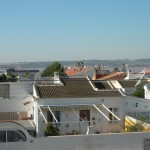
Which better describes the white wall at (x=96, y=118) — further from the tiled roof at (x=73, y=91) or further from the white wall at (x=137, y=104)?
the white wall at (x=137, y=104)

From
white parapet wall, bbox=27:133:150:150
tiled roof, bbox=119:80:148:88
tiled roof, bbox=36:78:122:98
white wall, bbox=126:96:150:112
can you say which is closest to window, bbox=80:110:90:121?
tiled roof, bbox=36:78:122:98

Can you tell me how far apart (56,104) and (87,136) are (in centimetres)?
810

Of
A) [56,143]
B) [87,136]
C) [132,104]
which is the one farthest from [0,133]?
[132,104]

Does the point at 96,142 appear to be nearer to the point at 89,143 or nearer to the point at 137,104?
the point at 89,143

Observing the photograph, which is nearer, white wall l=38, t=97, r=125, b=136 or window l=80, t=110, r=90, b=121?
white wall l=38, t=97, r=125, b=136

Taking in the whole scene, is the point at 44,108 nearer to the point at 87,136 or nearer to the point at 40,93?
the point at 40,93

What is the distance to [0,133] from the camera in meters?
18.8

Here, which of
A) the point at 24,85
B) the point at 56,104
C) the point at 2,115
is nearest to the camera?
the point at 56,104

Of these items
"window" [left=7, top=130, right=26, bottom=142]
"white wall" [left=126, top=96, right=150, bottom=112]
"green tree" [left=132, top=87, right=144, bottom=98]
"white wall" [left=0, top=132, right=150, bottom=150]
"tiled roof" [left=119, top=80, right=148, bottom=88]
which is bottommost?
"white wall" [left=0, top=132, right=150, bottom=150]

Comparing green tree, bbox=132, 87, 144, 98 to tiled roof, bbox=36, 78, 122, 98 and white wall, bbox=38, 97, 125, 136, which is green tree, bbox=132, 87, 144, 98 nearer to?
tiled roof, bbox=36, 78, 122, 98

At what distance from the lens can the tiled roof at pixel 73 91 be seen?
91.2 ft

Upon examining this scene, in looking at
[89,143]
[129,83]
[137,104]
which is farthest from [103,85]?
[89,143]

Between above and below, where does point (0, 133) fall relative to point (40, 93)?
below

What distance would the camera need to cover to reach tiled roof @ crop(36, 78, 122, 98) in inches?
1094
